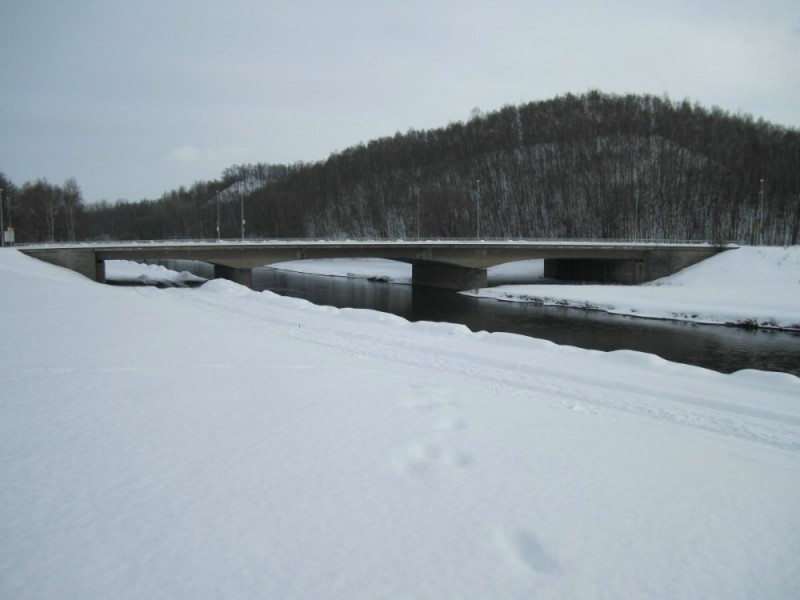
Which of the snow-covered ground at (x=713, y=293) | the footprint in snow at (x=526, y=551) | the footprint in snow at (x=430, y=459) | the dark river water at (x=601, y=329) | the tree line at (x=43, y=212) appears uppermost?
the tree line at (x=43, y=212)

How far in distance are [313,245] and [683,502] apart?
42.5 meters

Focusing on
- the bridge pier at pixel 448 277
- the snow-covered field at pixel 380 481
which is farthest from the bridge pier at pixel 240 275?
the snow-covered field at pixel 380 481

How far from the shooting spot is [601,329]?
29.9m

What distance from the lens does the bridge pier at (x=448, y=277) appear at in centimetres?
5088

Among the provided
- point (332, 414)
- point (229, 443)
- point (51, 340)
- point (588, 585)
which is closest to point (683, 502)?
point (588, 585)

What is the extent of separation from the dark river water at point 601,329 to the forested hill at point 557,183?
2922cm

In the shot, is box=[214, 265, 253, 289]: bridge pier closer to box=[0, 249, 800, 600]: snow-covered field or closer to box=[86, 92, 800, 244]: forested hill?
box=[86, 92, 800, 244]: forested hill

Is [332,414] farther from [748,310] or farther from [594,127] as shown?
[594,127]

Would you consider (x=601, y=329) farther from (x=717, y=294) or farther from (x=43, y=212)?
(x=43, y=212)

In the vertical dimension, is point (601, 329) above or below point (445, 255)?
below

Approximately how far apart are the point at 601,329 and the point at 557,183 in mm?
56013

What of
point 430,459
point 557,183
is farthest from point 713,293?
point 557,183

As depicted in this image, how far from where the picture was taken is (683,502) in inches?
219

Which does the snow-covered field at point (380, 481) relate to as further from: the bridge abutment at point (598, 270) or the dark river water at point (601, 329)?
the bridge abutment at point (598, 270)
